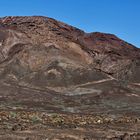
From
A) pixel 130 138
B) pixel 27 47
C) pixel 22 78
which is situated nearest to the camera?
pixel 130 138

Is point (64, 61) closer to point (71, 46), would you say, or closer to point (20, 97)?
point (71, 46)

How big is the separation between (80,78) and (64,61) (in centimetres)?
430

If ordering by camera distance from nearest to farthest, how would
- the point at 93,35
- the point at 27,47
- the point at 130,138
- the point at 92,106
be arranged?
the point at 130,138 < the point at 92,106 < the point at 27,47 < the point at 93,35

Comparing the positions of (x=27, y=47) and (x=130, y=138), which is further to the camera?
(x=27, y=47)

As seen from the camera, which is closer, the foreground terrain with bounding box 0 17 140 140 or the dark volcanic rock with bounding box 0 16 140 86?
the foreground terrain with bounding box 0 17 140 140

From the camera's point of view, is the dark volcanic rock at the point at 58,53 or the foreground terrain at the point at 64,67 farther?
the dark volcanic rock at the point at 58,53

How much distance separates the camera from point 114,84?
2899 inches

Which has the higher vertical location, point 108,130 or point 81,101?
point 81,101

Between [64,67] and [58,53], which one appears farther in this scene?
[58,53]

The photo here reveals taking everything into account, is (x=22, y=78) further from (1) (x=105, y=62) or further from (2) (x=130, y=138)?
(2) (x=130, y=138)

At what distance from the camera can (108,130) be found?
28.6 meters

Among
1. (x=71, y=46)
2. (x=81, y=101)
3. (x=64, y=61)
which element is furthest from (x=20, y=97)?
(x=71, y=46)

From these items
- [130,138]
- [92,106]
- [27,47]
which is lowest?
[130,138]

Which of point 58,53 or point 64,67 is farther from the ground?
point 58,53
